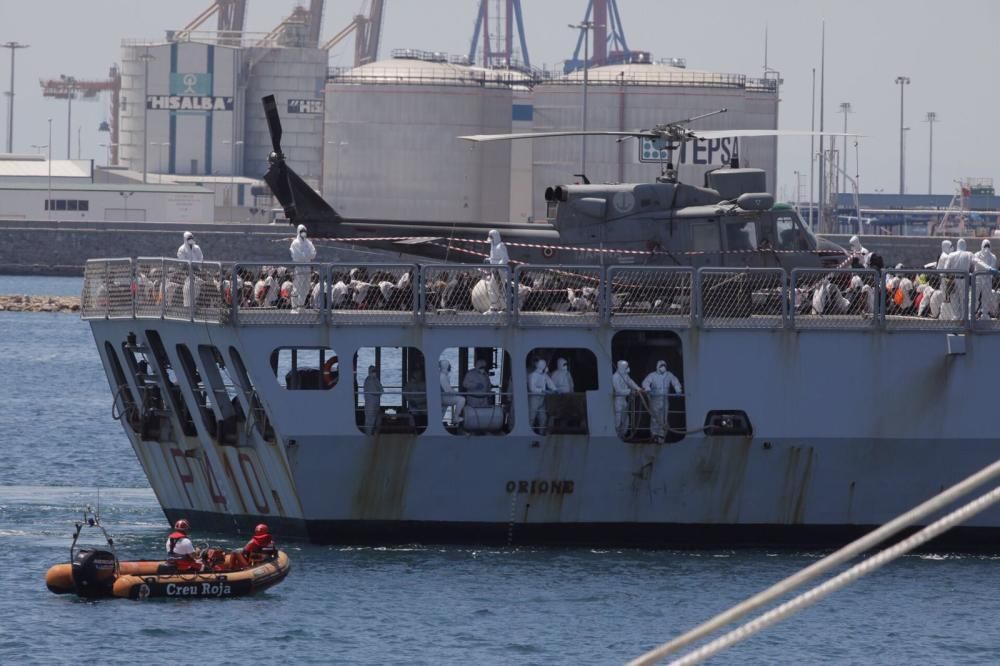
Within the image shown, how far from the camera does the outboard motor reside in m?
27.4

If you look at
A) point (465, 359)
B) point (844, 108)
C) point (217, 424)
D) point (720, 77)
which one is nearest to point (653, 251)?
point (465, 359)

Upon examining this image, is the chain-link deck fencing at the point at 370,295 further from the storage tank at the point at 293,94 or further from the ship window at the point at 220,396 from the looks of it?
the storage tank at the point at 293,94

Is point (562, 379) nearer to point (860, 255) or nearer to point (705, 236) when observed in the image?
point (705, 236)

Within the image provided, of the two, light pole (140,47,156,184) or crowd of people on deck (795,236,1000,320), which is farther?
light pole (140,47,156,184)

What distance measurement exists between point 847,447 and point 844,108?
152 m

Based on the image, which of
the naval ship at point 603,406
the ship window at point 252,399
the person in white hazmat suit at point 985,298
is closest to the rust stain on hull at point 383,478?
the naval ship at point 603,406

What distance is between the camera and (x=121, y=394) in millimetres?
32719

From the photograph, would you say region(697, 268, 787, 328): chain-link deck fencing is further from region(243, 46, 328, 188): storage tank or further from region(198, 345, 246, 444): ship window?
region(243, 46, 328, 188): storage tank

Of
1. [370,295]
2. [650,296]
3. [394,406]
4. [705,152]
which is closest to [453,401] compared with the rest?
[394,406]

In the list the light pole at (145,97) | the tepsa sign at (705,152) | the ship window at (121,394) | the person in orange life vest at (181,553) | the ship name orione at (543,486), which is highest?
the light pole at (145,97)

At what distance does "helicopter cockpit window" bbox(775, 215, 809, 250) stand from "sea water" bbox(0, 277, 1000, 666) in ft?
18.8

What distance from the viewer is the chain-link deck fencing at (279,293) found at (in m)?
29.2

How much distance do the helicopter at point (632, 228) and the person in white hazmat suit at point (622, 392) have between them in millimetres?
3712

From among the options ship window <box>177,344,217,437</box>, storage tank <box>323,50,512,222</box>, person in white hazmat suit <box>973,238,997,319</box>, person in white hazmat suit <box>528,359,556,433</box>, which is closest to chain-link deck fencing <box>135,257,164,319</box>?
ship window <box>177,344,217,437</box>
